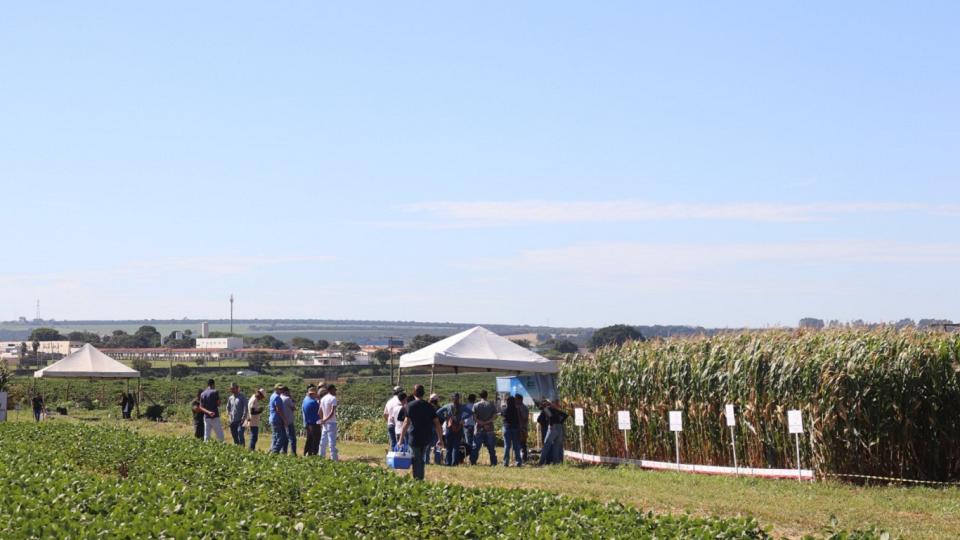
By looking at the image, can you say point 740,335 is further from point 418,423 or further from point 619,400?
point 418,423

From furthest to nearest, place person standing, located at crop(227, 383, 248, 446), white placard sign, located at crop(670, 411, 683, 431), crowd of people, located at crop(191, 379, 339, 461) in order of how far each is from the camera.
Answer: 1. person standing, located at crop(227, 383, 248, 446)
2. crowd of people, located at crop(191, 379, 339, 461)
3. white placard sign, located at crop(670, 411, 683, 431)

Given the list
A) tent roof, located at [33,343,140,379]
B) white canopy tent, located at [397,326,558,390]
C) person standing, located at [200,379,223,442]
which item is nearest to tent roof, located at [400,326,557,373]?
white canopy tent, located at [397,326,558,390]

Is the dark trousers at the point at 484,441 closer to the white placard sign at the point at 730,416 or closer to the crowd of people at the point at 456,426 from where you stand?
the crowd of people at the point at 456,426

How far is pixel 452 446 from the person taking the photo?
23.5 metres

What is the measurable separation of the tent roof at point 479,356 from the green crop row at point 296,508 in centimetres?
1068

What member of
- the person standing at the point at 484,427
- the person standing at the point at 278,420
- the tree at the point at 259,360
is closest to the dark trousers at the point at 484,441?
the person standing at the point at 484,427

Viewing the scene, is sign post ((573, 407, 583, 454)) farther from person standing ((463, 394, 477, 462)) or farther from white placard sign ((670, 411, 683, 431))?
white placard sign ((670, 411, 683, 431))

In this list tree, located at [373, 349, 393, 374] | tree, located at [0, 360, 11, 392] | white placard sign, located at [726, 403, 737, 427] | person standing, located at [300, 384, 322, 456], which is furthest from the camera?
tree, located at [373, 349, 393, 374]

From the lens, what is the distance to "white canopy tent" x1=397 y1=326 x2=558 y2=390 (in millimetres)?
26156

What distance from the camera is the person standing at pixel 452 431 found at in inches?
923

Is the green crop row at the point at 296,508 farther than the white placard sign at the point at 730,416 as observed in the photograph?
No

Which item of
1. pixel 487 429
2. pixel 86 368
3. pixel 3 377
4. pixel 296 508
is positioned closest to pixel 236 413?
pixel 487 429

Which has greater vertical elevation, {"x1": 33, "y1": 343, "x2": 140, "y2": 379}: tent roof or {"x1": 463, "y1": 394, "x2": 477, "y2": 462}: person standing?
{"x1": 33, "y1": 343, "x2": 140, "y2": 379}: tent roof

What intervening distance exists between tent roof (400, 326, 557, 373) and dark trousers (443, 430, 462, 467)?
111 inches
